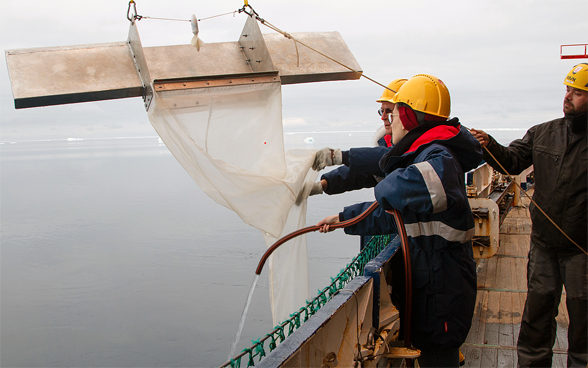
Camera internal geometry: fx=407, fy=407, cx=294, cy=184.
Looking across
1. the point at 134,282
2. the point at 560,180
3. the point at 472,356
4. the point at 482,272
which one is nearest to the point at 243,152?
the point at 560,180

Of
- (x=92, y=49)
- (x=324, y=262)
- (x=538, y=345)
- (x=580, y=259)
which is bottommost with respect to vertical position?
(x=324, y=262)

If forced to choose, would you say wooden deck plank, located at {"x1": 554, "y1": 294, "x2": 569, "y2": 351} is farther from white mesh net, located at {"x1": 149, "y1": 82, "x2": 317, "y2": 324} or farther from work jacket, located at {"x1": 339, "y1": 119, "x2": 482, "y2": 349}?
white mesh net, located at {"x1": 149, "y1": 82, "x2": 317, "y2": 324}

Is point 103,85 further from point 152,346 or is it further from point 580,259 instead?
point 152,346

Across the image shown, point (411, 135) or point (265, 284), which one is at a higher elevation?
point (411, 135)

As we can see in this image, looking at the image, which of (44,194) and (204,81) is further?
(44,194)

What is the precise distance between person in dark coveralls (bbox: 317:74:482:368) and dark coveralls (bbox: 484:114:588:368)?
758mm

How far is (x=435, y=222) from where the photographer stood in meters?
1.62

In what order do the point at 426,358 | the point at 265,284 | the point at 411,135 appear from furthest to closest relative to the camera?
the point at 265,284
the point at 426,358
the point at 411,135

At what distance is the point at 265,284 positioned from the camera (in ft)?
37.8

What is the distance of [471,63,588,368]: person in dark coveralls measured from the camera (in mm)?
2082

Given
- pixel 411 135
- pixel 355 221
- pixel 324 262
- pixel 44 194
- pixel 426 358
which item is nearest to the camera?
pixel 411 135

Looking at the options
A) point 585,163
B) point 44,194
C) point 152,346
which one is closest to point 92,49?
point 585,163

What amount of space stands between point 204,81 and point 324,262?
909 centimetres

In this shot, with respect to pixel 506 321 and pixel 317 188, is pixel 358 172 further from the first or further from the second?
pixel 506 321
